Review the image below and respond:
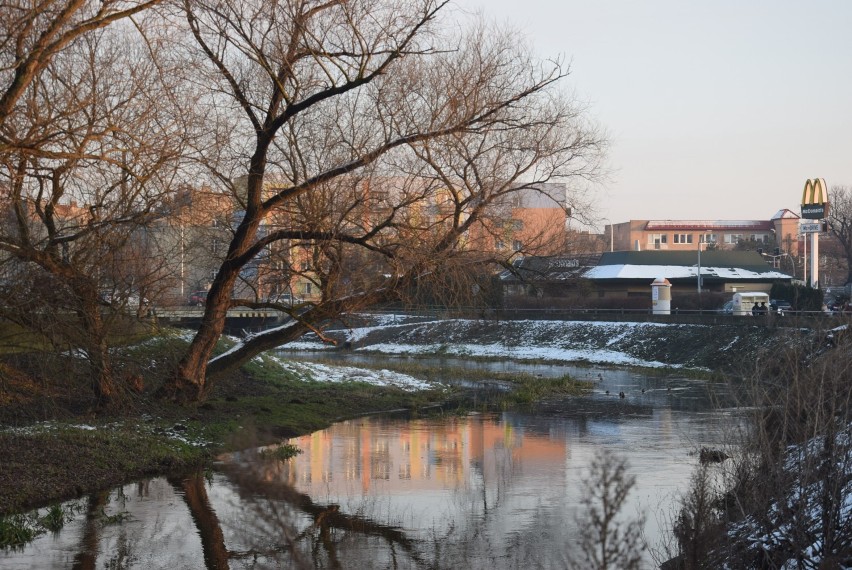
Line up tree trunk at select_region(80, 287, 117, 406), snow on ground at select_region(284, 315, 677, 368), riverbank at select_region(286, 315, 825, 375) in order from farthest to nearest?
snow on ground at select_region(284, 315, 677, 368), riverbank at select_region(286, 315, 825, 375), tree trunk at select_region(80, 287, 117, 406)

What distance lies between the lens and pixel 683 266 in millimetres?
75688

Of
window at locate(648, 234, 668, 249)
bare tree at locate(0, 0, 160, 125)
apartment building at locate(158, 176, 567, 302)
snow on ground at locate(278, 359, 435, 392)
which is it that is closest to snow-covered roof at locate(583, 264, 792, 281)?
snow on ground at locate(278, 359, 435, 392)

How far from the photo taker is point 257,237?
69.5ft

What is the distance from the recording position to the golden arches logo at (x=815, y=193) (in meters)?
62.4

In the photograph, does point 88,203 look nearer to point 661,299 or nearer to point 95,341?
point 95,341

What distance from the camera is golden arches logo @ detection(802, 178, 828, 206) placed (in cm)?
6241

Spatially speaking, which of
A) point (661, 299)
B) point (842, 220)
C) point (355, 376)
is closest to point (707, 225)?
point (842, 220)

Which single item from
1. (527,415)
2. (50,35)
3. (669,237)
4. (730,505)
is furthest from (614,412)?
(669,237)

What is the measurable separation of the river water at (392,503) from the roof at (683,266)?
49.6m

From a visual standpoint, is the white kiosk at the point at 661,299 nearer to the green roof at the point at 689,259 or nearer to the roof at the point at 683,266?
the roof at the point at 683,266

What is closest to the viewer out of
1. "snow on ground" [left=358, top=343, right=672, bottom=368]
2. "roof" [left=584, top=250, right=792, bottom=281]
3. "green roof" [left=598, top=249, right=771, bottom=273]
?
"snow on ground" [left=358, top=343, right=672, bottom=368]

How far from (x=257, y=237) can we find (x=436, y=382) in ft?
47.3

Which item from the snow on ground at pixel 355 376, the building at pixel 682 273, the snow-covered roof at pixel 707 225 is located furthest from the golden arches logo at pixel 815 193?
the snow-covered roof at pixel 707 225

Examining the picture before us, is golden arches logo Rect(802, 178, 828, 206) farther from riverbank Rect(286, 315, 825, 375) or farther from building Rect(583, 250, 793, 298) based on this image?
riverbank Rect(286, 315, 825, 375)
